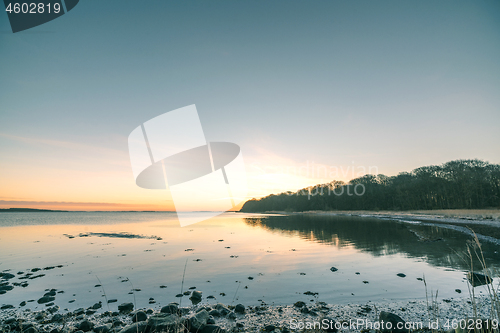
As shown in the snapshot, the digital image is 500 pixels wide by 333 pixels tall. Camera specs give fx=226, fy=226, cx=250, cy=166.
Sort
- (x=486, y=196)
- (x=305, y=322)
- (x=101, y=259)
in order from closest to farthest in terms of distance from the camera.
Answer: (x=305, y=322)
(x=101, y=259)
(x=486, y=196)

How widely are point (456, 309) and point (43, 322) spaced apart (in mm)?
15857

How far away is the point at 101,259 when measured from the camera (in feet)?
62.2

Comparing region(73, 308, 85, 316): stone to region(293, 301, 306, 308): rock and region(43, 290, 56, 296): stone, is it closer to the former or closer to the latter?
region(43, 290, 56, 296): stone

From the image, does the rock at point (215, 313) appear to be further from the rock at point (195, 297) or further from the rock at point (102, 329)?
the rock at point (102, 329)

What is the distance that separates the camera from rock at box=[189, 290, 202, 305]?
10.4 metres

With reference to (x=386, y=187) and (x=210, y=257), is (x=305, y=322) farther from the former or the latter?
(x=386, y=187)

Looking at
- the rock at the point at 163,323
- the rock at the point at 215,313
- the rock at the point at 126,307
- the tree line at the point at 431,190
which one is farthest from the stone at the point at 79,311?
the tree line at the point at 431,190

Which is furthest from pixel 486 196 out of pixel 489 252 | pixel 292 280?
pixel 292 280

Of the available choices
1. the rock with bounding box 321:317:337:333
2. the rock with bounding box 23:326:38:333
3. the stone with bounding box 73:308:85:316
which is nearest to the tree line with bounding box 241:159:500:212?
the rock with bounding box 321:317:337:333

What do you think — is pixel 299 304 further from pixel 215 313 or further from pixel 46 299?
pixel 46 299

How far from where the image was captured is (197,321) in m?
7.70

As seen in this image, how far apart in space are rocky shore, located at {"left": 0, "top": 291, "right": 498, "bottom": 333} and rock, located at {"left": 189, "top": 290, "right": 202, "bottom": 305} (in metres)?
0.20

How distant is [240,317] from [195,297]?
119 inches

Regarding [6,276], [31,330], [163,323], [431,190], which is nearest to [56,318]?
[31,330]
